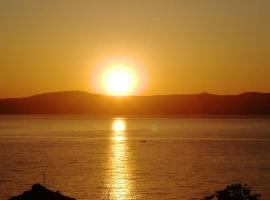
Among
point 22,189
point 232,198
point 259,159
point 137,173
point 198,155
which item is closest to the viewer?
point 232,198

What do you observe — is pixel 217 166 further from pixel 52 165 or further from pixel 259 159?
pixel 52 165

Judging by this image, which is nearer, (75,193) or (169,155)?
(75,193)

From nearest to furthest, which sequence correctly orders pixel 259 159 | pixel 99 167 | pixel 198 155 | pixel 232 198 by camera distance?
pixel 232 198, pixel 99 167, pixel 259 159, pixel 198 155

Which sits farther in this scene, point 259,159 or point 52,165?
point 259,159

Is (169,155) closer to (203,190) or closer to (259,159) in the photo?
(259,159)

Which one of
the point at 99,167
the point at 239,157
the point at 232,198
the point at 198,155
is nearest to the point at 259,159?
the point at 239,157

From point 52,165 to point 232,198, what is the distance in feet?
257

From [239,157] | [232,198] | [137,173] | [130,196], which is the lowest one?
[232,198]

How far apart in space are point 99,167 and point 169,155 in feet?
109

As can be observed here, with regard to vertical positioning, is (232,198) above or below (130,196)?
below

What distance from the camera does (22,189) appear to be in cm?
7250

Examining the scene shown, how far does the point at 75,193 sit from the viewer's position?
6962 cm

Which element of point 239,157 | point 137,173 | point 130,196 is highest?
point 239,157

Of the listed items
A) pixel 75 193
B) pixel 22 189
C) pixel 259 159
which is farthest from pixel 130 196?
pixel 259 159
